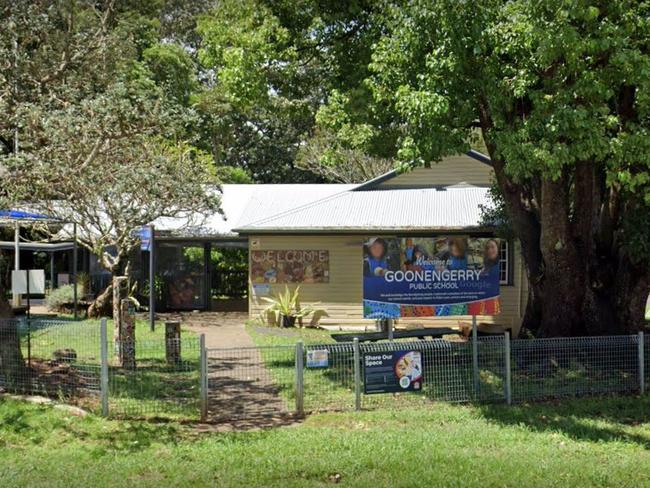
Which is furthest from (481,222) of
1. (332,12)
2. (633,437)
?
(633,437)

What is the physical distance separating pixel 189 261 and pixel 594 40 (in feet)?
53.7

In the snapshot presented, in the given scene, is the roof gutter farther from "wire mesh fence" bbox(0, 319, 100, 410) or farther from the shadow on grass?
"wire mesh fence" bbox(0, 319, 100, 410)

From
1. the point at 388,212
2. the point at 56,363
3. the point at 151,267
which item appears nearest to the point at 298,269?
the point at 388,212

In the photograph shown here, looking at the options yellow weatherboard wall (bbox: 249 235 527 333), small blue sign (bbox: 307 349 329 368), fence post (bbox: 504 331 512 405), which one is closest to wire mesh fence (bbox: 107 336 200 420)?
small blue sign (bbox: 307 349 329 368)

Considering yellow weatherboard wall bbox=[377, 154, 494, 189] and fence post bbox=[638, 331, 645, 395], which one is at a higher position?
yellow weatherboard wall bbox=[377, 154, 494, 189]

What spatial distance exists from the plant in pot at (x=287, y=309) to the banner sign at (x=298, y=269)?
38cm

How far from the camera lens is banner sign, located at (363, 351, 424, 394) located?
392 inches

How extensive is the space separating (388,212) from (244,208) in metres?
5.22

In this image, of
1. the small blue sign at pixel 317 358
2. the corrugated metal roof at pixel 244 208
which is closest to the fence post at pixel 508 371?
the small blue sign at pixel 317 358

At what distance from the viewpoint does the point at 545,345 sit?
10828mm

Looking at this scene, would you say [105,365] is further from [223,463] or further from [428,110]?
[428,110]

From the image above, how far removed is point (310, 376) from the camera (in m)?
11.2

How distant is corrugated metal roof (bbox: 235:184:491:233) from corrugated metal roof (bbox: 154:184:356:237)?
35.7 inches

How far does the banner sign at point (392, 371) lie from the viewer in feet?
32.7
